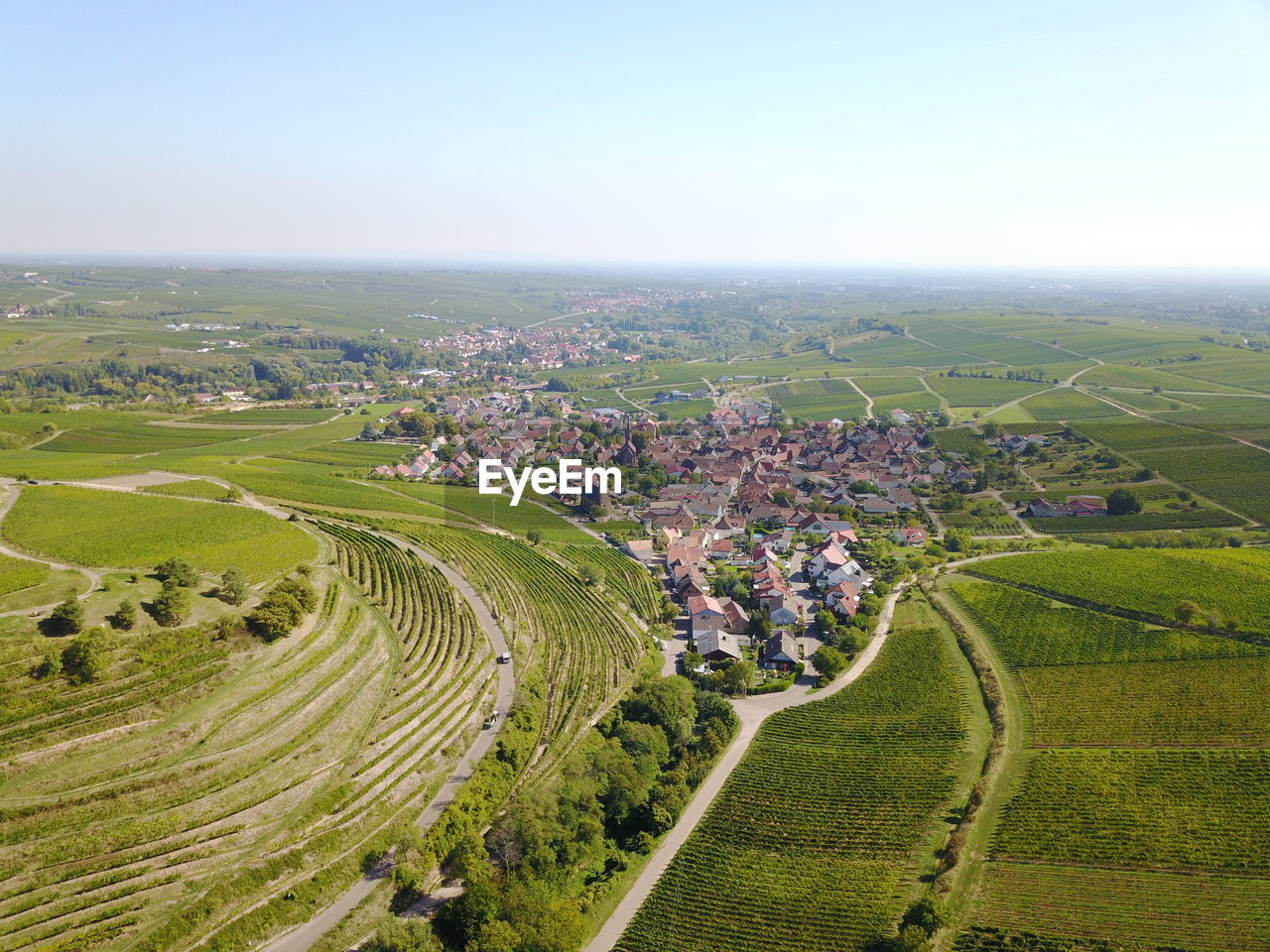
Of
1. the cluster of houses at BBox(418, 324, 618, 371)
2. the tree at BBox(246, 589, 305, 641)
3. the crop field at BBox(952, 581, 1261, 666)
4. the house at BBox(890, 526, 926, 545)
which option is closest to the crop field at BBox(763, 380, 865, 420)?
the house at BBox(890, 526, 926, 545)

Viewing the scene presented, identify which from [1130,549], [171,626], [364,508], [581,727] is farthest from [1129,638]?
[364,508]

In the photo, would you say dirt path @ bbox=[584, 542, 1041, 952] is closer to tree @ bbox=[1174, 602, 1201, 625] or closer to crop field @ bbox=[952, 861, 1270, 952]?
crop field @ bbox=[952, 861, 1270, 952]

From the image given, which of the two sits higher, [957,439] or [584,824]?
[957,439]

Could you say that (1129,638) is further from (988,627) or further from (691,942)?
(691,942)

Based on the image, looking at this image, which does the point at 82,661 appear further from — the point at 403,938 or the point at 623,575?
the point at 623,575

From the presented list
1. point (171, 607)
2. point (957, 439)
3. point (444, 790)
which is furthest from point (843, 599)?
point (957, 439)

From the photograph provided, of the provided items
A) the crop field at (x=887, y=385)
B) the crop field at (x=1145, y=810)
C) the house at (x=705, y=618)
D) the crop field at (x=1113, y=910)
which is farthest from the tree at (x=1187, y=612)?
the crop field at (x=887, y=385)

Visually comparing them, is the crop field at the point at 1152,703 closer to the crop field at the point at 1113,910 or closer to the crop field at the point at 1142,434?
the crop field at the point at 1113,910
